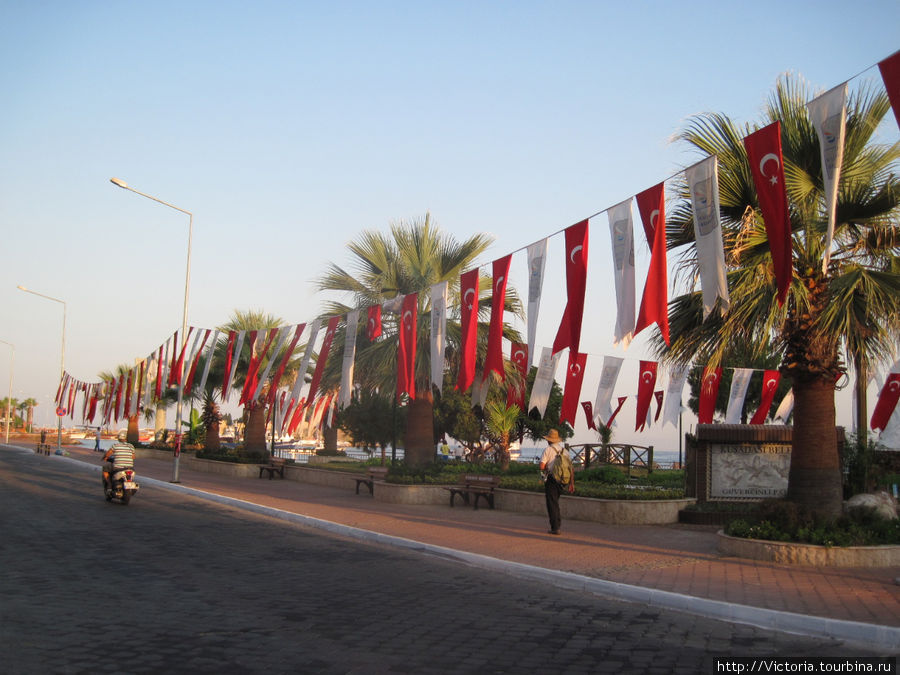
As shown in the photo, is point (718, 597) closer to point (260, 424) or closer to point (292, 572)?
point (292, 572)

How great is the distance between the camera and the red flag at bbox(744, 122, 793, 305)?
973cm

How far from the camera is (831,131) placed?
9211mm

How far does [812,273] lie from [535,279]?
203 inches

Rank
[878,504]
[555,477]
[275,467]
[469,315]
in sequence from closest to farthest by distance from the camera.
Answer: [878,504], [555,477], [469,315], [275,467]

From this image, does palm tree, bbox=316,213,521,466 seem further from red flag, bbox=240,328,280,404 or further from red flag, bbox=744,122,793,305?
red flag, bbox=744,122,793,305

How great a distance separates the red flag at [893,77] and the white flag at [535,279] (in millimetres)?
7182

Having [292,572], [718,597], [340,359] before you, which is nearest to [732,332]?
[718,597]

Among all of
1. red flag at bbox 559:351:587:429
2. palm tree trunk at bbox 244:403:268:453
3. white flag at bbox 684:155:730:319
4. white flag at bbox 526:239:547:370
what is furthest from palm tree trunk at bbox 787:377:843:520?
palm tree trunk at bbox 244:403:268:453

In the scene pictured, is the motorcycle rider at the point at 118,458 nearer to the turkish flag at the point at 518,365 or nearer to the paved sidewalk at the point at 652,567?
the paved sidewalk at the point at 652,567

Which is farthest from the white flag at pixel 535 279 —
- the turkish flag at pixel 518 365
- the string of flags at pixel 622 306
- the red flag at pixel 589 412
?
the red flag at pixel 589 412

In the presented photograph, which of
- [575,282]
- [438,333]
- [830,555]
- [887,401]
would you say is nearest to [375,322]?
[438,333]

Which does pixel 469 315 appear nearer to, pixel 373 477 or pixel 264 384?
pixel 373 477

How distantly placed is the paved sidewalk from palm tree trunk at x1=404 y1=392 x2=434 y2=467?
15.5 feet

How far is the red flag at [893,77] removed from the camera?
26.2ft
